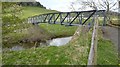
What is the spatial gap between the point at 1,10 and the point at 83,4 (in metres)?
22.8

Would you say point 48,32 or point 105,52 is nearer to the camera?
point 105,52

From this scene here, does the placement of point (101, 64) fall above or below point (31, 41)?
above

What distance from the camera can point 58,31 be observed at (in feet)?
96.1

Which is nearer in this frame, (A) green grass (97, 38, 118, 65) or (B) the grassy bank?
(A) green grass (97, 38, 118, 65)

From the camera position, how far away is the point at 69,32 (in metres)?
28.8

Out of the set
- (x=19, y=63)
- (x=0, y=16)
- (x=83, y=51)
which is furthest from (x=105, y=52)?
(x=0, y=16)

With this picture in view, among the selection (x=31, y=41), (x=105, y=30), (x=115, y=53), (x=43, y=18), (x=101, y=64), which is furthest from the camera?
(x=43, y=18)

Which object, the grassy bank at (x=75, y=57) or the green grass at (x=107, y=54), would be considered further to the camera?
the grassy bank at (x=75, y=57)

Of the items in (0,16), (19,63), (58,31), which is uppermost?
(0,16)

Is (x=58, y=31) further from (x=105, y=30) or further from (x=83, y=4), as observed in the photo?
(x=105, y=30)

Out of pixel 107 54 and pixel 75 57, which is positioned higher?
pixel 107 54

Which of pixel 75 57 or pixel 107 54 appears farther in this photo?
pixel 107 54

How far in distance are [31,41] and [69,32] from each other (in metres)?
6.84

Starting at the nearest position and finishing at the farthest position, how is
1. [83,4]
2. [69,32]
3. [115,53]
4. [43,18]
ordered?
[115,53] < [43,18] < [69,32] < [83,4]
